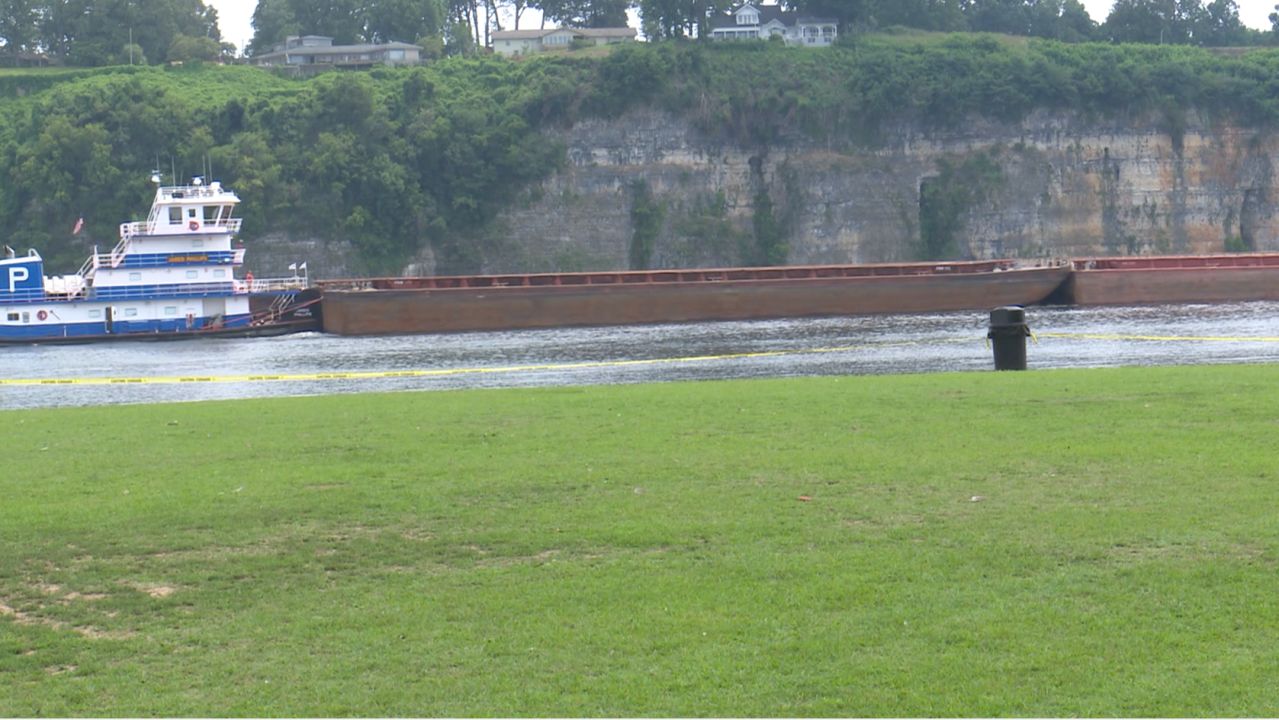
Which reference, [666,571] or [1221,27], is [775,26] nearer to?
[1221,27]

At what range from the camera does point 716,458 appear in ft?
50.4

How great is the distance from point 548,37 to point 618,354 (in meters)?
96.2

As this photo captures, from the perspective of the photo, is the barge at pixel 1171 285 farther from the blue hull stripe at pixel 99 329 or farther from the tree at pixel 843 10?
the tree at pixel 843 10

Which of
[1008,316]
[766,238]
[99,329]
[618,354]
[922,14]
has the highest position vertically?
[922,14]

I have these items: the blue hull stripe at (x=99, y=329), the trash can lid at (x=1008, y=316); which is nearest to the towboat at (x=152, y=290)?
the blue hull stripe at (x=99, y=329)

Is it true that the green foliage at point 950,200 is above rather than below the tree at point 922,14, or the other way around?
below

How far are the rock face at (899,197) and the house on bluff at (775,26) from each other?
25.8 meters

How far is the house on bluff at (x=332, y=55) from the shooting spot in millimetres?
126125

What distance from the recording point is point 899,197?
356ft

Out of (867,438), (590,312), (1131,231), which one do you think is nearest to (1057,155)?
(1131,231)

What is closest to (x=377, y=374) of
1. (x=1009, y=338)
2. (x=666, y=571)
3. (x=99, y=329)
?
(x=1009, y=338)

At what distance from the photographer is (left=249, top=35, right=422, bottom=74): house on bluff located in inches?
4966

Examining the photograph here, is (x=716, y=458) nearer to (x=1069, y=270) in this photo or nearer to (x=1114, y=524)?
(x=1114, y=524)

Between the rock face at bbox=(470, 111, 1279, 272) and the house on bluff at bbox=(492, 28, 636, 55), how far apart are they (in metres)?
31.7
